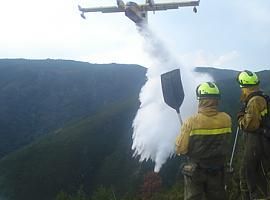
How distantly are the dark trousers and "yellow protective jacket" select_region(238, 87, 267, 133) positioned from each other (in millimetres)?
1578

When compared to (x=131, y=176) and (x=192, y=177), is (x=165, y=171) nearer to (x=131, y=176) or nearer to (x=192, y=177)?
(x=131, y=176)

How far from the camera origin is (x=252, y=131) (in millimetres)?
10008

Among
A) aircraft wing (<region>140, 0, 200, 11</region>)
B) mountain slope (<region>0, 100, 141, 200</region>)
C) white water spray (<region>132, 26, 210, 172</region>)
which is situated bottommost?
mountain slope (<region>0, 100, 141, 200</region>)

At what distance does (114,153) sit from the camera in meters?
158

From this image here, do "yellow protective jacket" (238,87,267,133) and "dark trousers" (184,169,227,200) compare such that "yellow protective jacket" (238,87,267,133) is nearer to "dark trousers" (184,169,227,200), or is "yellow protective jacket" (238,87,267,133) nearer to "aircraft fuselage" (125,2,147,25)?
"dark trousers" (184,169,227,200)

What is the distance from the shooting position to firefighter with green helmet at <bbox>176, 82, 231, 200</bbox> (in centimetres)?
823

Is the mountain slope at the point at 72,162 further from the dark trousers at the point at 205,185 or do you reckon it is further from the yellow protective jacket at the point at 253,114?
the dark trousers at the point at 205,185

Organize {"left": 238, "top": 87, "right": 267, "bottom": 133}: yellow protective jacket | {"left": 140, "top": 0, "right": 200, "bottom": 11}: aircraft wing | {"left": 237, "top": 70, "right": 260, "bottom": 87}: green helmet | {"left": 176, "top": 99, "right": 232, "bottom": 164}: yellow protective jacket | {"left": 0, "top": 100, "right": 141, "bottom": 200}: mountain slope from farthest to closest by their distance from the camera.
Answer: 1. {"left": 0, "top": 100, "right": 141, "bottom": 200}: mountain slope
2. {"left": 140, "top": 0, "right": 200, "bottom": 11}: aircraft wing
3. {"left": 237, "top": 70, "right": 260, "bottom": 87}: green helmet
4. {"left": 238, "top": 87, "right": 267, "bottom": 133}: yellow protective jacket
5. {"left": 176, "top": 99, "right": 232, "bottom": 164}: yellow protective jacket

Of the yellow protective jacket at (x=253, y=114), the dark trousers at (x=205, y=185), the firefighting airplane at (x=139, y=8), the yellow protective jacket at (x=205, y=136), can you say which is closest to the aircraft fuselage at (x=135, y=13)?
the firefighting airplane at (x=139, y=8)

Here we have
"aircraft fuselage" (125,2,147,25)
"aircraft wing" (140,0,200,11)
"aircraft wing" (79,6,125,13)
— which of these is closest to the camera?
"aircraft fuselage" (125,2,147,25)

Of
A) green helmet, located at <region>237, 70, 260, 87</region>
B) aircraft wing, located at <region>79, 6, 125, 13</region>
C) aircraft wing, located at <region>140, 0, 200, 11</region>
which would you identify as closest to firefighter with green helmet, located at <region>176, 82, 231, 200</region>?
green helmet, located at <region>237, 70, 260, 87</region>

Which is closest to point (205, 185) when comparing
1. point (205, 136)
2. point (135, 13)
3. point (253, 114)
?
point (205, 136)

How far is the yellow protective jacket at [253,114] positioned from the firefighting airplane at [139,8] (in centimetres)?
4544

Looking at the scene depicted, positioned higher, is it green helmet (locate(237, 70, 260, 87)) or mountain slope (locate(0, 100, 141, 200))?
green helmet (locate(237, 70, 260, 87))
